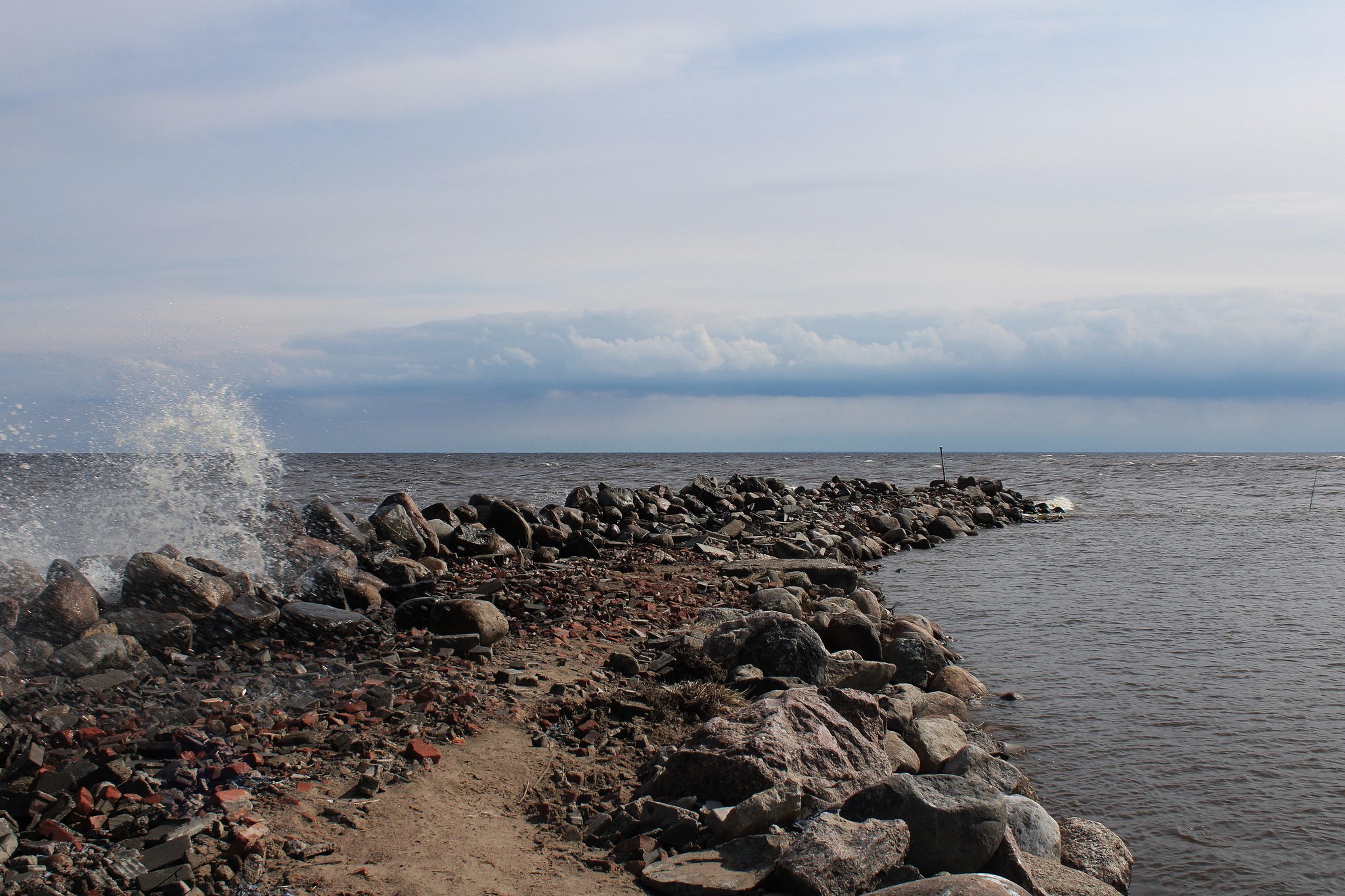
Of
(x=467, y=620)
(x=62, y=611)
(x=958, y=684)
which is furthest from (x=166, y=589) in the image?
(x=958, y=684)

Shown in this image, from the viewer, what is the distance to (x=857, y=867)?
3.88 m

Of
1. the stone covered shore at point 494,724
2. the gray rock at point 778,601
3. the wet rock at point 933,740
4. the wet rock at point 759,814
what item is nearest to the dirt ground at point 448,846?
the stone covered shore at point 494,724

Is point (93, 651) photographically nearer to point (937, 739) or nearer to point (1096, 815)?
point (937, 739)

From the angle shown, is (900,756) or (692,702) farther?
(692,702)

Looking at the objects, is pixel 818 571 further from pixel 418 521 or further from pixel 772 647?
pixel 418 521

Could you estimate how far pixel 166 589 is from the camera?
729 cm

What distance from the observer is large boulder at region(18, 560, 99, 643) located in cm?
641

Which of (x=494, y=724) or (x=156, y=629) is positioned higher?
(x=156, y=629)

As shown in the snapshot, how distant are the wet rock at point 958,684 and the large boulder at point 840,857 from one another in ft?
13.7

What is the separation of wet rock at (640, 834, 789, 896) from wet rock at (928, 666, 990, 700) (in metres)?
4.40

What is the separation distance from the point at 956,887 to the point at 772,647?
3409 millimetres

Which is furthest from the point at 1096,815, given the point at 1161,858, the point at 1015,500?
the point at 1015,500

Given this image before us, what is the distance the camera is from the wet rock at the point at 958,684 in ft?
26.2

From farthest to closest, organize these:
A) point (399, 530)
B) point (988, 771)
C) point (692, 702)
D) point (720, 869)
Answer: point (399, 530)
point (692, 702)
point (988, 771)
point (720, 869)
